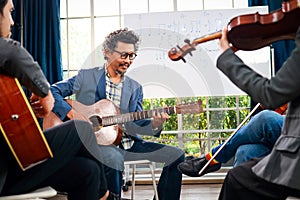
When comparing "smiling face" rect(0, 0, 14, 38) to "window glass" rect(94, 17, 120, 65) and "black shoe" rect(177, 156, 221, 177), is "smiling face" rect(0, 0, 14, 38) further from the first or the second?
"window glass" rect(94, 17, 120, 65)

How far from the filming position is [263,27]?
4.16 ft

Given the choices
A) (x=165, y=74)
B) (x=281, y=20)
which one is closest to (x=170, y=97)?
(x=165, y=74)

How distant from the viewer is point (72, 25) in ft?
13.7

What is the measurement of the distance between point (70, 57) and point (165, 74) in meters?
1.05

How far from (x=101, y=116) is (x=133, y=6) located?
1865 millimetres

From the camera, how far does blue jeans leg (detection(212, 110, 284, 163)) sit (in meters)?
2.17

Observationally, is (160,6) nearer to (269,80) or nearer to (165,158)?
(165,158)

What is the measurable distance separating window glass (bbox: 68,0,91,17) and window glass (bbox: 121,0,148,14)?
361 mm

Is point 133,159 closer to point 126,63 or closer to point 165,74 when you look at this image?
point 126,63

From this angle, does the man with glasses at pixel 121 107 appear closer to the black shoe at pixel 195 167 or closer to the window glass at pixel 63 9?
the black shoe at pixel 195 167

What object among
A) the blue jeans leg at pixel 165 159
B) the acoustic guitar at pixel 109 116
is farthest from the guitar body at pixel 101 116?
the blue jeans leg at pixel 165 159

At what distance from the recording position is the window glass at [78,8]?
4.19m

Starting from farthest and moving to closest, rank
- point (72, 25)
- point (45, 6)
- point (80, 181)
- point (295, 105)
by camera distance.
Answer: point (72, 25) → point (45, 6) → point (80, 181) → point (295, 105)

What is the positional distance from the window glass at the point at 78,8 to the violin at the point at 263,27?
294cm
